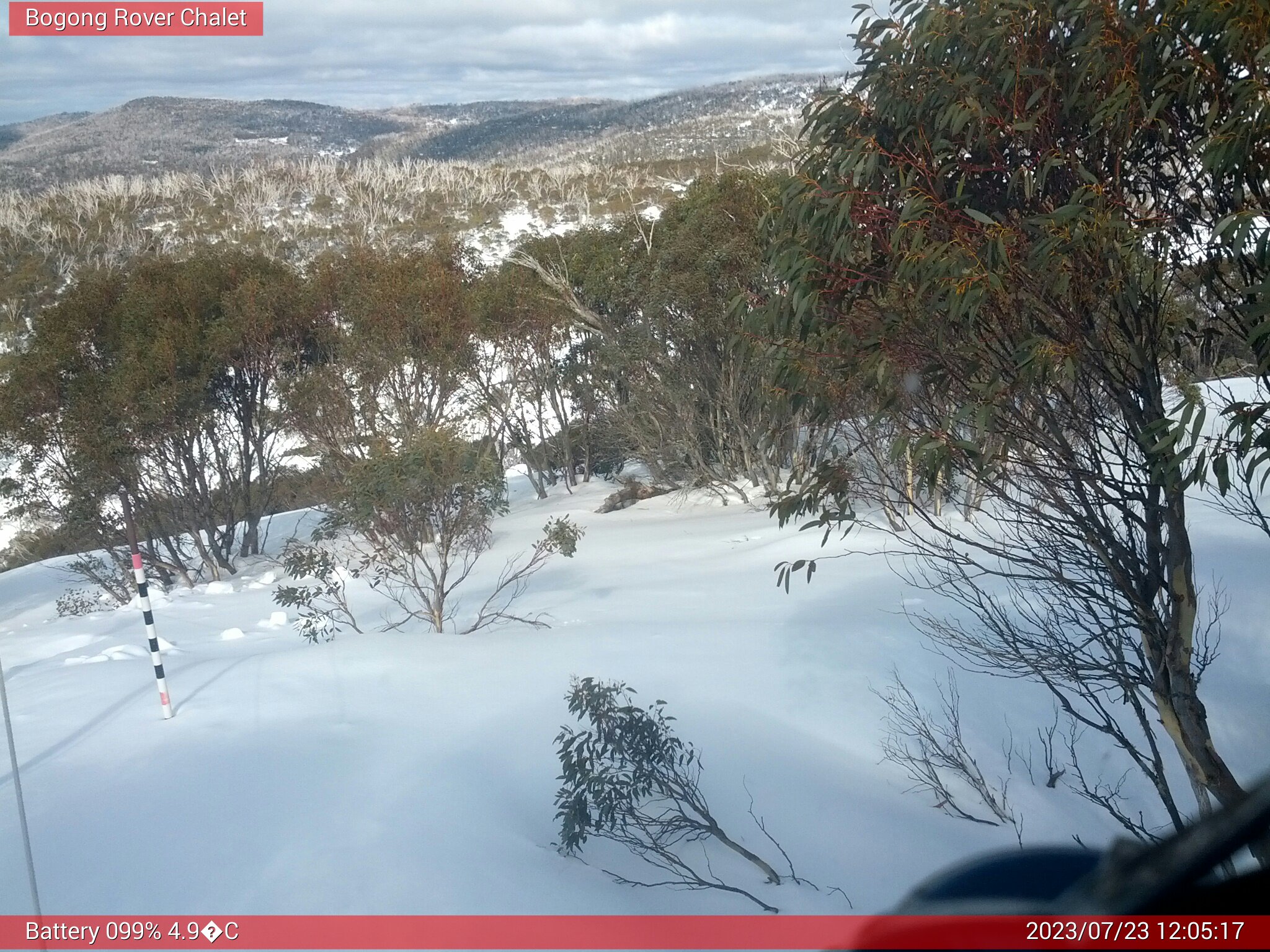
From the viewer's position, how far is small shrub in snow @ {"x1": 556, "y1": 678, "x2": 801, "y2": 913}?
3998 millimetres

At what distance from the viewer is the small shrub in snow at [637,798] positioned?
13.1 ft

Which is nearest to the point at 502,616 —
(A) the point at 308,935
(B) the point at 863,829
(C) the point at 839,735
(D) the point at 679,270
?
(C) the point at 839,735

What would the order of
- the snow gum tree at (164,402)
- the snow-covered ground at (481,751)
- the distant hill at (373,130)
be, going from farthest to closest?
the distant hill at (373,130), the snow gum tree at (164,402), the snow-covered ground at (481,751)

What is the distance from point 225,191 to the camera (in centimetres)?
3794

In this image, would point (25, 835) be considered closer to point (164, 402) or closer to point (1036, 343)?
point (1036, 343)

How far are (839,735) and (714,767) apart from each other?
2.78 feet

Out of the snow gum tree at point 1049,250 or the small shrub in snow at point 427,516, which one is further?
the small shrub in snow at point 427,516

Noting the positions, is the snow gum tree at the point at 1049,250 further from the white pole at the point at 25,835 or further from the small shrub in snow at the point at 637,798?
the white pole at the point at 25,835

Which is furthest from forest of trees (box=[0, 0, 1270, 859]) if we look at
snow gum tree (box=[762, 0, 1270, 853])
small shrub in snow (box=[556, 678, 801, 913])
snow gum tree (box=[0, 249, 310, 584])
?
snow gum tree (box=[0, 249, 310, 584])

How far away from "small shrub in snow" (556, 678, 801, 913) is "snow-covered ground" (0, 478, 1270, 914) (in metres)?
0.10

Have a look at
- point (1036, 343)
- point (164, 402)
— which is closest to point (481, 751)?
point (1036, 343)

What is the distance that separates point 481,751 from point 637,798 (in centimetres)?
109

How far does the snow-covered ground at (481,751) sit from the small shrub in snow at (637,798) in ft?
0.31

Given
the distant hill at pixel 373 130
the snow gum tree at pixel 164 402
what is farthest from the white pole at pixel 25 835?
the snow gum tree at pixel 164 402
